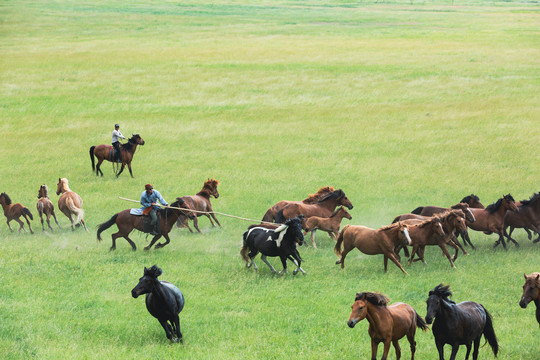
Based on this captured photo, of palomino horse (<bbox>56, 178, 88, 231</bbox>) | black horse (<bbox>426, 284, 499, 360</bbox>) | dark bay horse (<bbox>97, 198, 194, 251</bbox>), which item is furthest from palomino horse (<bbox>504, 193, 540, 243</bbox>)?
palomino horse (<bbox>56, 178, 88, 231</bbox>)

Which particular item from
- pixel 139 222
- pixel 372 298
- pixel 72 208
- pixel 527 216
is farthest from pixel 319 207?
pixel 372 298

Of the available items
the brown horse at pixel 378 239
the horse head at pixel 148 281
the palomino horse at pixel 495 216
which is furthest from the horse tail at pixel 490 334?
the palomino horse at pixel 495 216

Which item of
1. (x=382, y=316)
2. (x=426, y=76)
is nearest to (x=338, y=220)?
(x=382, y=316)

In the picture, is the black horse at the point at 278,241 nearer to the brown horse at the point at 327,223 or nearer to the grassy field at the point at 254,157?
the grassy field at the point at 254,157

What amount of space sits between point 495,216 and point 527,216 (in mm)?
1131

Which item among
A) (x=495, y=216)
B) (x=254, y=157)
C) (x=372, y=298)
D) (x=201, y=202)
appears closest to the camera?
(x=372, y=298)

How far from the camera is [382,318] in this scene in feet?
35.0

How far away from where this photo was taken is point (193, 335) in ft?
43.1

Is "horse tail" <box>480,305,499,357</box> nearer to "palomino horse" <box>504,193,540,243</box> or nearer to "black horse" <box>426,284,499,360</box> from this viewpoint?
"black horse" <box>426,284,499,360</box>

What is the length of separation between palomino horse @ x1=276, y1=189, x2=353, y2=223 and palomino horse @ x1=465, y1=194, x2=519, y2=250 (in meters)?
4.05

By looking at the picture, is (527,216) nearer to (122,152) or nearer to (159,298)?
(159,298)

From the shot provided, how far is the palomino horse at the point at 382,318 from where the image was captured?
33.9ft

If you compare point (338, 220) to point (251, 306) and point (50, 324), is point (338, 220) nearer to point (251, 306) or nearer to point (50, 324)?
point (251, 306)

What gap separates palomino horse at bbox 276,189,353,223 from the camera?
20594mm
